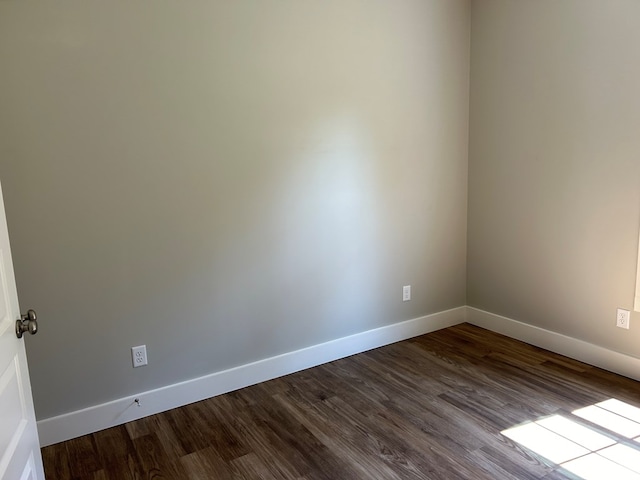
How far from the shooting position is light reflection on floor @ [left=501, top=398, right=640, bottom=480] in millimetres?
2037

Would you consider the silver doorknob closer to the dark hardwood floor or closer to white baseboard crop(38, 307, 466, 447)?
the dark hardwood floor

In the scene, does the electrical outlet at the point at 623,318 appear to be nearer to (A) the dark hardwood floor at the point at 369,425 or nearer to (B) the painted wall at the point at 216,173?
(A) the dark hardwood floor at the point at 369,425

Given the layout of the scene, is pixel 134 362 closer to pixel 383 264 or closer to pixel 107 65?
pixel 107 65

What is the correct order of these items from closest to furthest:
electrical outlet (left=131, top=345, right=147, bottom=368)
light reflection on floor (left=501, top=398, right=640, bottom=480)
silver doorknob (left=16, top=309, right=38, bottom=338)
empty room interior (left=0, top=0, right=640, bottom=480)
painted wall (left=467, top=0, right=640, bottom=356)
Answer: silver doorknob (left=16, top=309, right=38, bottom=338) < light reflection on floor (left=501, top=398, right=640, bottom=480) < empty room interior (left=0, top=0, right=640, bottom=480) < electrical outlet (left=131, top=345, right=147, bottom=368) < painted wall (left=467, top=0, right=640, bottom=356)

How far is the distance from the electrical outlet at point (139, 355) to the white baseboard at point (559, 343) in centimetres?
251

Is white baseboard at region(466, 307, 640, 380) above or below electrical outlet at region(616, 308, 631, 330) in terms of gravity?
below

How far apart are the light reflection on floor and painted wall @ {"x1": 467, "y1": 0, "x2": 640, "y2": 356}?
22.0 inches

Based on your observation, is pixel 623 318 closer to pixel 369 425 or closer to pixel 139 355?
pixel 369 425

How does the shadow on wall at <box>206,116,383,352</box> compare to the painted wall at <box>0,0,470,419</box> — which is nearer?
the painted wall at <box>0,0,470,419</box>

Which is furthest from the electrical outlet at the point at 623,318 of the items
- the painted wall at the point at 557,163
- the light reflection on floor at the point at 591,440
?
the light reflection on floor at the point at 591,440

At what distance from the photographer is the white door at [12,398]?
4.14 ft

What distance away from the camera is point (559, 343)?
3162 millimetres

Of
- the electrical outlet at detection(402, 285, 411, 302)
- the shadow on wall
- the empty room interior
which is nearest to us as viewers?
the empty room interior

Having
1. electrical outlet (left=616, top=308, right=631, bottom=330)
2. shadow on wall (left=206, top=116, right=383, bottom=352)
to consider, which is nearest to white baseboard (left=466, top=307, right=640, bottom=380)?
electrical outlet (left=616, top=308, right=631, bottom=330)
